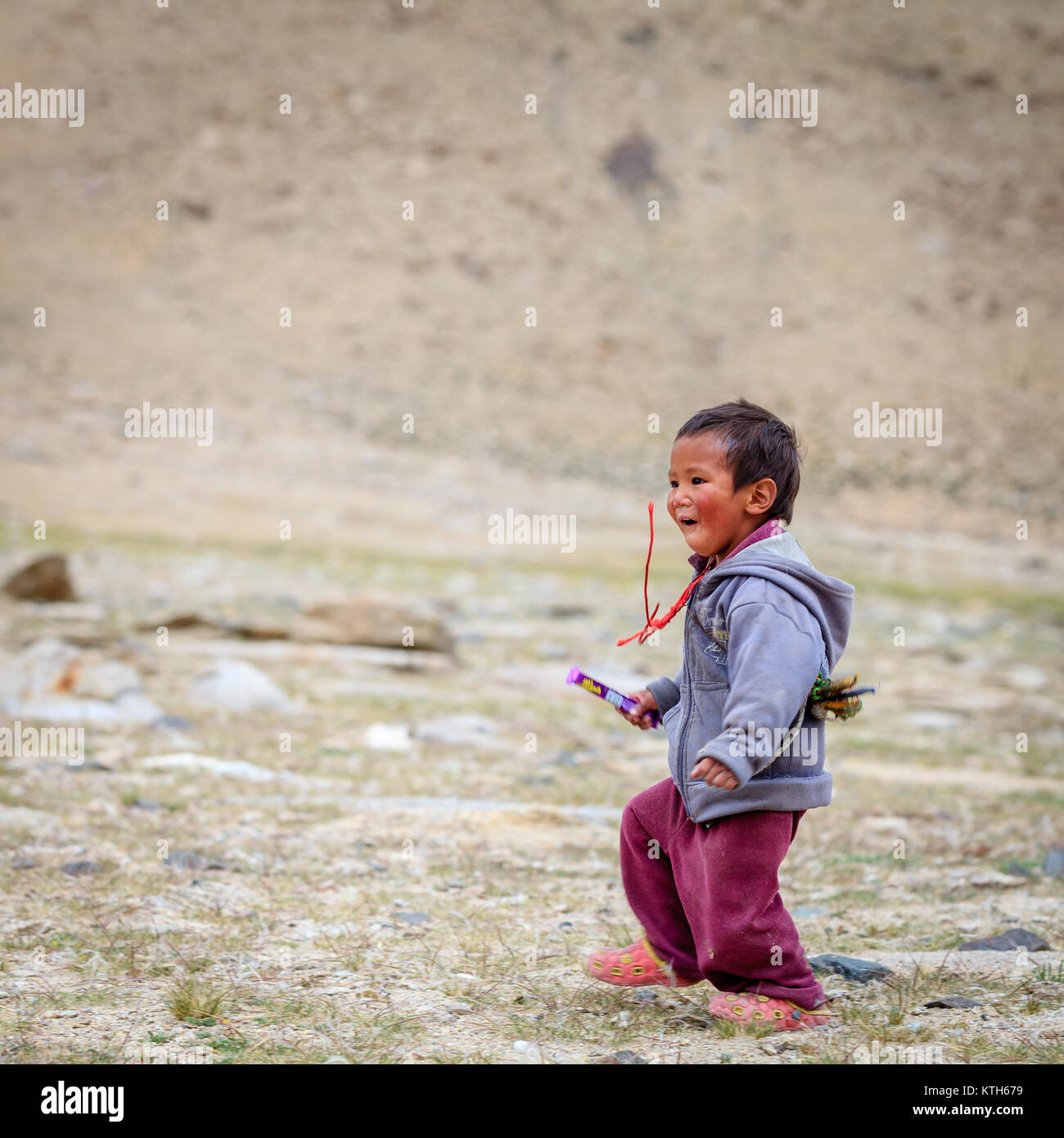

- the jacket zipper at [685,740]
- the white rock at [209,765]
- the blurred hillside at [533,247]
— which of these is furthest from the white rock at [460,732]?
the blurred hillside at [533,247]

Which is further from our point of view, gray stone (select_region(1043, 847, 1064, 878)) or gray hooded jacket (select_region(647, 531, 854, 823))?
gray stone (select_region(1043, 847, 1064, 878))

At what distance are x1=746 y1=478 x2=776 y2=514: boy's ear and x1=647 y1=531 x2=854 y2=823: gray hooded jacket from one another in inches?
3.1

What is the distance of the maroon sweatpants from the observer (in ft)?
9.23

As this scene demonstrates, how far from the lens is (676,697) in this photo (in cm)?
318

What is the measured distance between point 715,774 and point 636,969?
0.72 meters

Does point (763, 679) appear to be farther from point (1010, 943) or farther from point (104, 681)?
point (104, 681)

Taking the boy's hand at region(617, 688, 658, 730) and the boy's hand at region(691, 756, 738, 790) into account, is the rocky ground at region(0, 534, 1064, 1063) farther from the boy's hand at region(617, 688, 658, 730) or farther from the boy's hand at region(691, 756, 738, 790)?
the boy's hand at region(617, 688, 658, 730)

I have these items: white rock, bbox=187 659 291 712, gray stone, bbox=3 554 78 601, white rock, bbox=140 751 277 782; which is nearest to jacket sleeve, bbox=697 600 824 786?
white rock, bbox=140 751 277 782

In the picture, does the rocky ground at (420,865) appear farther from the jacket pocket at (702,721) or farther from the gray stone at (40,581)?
the gray stone at (40,581)

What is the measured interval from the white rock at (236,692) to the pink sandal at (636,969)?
17.0 feet

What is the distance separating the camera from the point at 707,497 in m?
2.95

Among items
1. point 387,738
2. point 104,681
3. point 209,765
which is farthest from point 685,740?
point 104,681

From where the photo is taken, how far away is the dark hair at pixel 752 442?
115 inches

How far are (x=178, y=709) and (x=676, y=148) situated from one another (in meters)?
42.5
